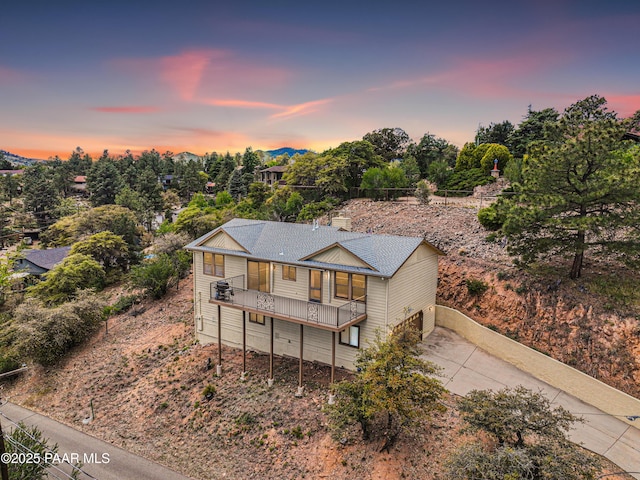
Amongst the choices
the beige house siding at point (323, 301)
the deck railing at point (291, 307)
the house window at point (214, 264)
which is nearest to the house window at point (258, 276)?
the beige house siding at point (323, 301)

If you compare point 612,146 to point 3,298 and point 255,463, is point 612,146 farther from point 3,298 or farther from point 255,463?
point 3,298

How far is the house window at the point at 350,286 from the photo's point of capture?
49.9ft

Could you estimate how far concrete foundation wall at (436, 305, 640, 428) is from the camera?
1233 centimetres

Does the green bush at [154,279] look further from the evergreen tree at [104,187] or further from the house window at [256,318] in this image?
the evergreen tree at [104,187]

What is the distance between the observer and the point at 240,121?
4025cm

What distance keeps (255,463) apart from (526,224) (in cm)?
1477

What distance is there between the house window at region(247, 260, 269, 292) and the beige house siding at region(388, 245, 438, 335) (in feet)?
20.8

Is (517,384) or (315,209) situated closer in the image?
(517,384)

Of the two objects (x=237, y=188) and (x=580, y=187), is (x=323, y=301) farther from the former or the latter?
(x=237, y=188)

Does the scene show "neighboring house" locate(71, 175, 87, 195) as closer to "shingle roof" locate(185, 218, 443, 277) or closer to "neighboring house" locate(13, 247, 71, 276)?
"neighboring house" locate(13, 247, 71, 276)

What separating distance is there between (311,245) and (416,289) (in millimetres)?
5372

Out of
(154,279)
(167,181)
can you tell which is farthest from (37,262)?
(167,181)

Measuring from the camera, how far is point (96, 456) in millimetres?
14516

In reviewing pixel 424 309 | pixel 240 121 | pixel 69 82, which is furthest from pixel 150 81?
pixel 424 309
